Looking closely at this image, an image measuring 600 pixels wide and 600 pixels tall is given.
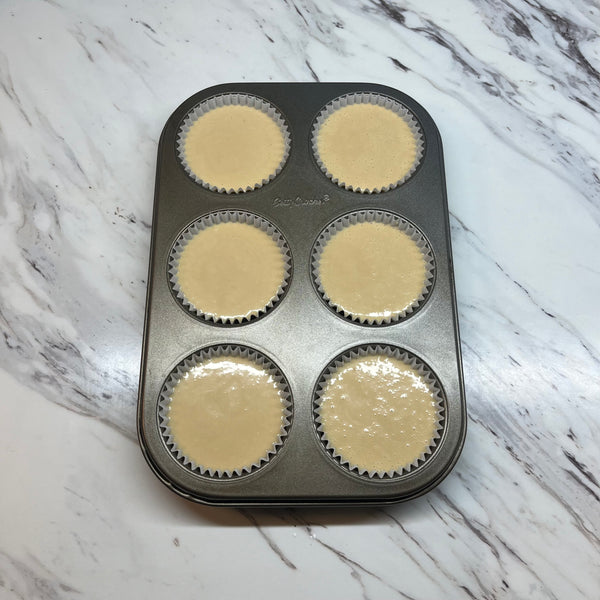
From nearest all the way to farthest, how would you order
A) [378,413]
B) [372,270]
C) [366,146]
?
[378,413]
[372,270]
[366,146]

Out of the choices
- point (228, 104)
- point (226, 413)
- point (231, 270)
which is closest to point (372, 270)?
point (231, 270)

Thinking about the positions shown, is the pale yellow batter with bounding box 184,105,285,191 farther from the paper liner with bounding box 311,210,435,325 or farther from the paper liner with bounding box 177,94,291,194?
the paper liner with bounding box 311,210,435,325

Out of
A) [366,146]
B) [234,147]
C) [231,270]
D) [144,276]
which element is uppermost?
[366,146]

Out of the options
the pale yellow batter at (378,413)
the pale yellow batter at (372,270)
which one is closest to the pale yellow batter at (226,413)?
the pale yellow batter at (378,413)

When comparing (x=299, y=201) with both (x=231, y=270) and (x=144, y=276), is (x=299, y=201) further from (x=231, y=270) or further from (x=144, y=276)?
(x=144, y=276)

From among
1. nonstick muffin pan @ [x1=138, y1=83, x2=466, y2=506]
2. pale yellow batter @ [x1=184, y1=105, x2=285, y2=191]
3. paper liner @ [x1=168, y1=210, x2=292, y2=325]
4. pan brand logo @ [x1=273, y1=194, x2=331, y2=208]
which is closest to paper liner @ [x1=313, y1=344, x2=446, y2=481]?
nonstick muffin pan @ [x1=138, y1=83, x2=466, y2=506]

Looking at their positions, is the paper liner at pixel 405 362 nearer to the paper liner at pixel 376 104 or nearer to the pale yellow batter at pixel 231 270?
the pale yellow batter at pixel 231 270

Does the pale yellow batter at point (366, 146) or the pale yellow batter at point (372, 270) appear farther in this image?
the pale yellow batter at point (366, 146)
